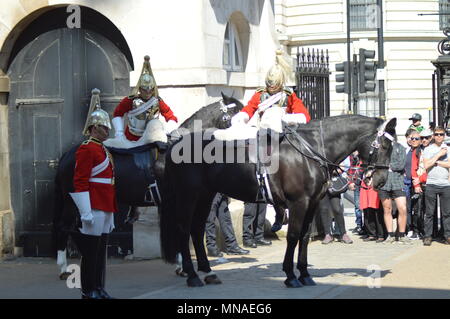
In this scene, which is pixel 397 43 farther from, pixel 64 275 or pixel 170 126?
pixel 64 275

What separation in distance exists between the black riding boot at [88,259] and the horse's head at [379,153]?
3.34 m

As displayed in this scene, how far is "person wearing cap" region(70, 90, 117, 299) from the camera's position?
9109mm

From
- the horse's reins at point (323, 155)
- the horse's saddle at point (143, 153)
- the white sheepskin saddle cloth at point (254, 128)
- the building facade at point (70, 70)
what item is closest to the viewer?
the horse's reins at point (323, 155)

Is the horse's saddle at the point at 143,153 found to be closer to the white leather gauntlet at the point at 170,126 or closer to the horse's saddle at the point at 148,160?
the horse's saddle at the point at 148,160

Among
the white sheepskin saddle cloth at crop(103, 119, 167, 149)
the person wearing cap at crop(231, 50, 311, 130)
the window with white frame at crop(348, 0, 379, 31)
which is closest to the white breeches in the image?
the white sheepskin saddle cloth at crop(103, 119, 167, 149)

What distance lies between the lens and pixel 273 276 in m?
11.2

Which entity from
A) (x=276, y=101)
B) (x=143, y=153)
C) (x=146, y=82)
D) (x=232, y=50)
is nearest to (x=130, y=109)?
(x=146, y=82)

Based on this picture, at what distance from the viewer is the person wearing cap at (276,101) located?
10898 millimetres

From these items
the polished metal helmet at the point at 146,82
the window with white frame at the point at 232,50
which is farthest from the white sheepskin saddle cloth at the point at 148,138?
the window with white frame at the point at 232,50

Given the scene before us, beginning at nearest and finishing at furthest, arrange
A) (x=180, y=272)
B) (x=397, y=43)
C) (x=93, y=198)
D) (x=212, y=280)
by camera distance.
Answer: (x=93, y=198)
(x=212, y=280)
(x=180, y=272)
(x=397, y=43)

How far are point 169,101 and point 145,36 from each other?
1021 millimetres

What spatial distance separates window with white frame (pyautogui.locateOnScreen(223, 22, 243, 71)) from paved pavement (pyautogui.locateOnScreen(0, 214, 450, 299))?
3.09 metres

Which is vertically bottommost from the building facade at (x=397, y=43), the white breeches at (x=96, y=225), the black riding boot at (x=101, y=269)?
the black riding boot at (x=101, y=269)

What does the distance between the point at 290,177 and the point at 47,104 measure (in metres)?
4.68
